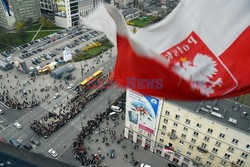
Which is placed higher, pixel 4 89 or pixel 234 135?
pixel 234 135

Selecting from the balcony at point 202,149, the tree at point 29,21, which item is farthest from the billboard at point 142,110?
the tree at point 29,21

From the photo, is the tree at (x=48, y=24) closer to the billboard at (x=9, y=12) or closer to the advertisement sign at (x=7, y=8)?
the billboard at (x=9, y=12)

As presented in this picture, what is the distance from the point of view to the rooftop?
3369cm

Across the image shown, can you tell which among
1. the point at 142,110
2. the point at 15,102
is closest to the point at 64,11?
the point at 15,102

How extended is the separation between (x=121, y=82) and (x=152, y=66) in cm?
193

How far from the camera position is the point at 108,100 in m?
58.0

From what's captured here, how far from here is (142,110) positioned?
1625 inches

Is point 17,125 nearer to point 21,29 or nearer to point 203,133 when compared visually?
point 203,133

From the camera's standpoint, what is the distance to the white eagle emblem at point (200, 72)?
11.6m

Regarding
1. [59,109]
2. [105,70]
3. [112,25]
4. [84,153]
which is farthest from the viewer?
[105,70]

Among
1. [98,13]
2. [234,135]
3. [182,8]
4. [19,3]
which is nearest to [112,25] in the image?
[98,13]

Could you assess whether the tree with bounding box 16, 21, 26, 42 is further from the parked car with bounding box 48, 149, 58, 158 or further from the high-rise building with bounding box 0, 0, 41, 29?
Answer: the parked car with bounding box 48, 149, 58, 158

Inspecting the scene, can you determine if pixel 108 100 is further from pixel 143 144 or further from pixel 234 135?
pixel 234 135

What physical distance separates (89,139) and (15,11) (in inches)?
3181
